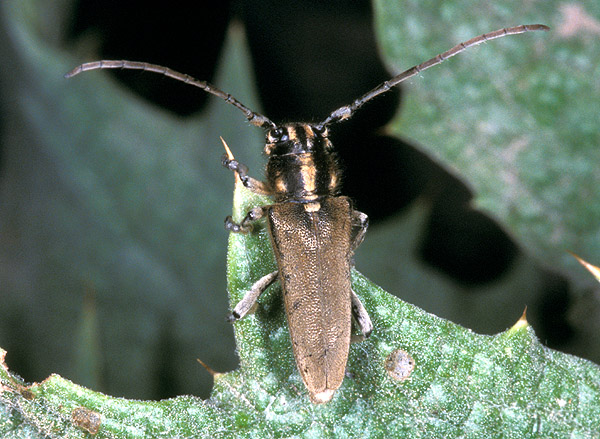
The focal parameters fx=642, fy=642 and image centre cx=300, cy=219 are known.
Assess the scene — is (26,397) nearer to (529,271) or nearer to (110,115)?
(110,115)

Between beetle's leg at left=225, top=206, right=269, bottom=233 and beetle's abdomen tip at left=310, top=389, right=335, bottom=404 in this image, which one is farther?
beetle's leg at left=225, top=206, right=269, bottom=233

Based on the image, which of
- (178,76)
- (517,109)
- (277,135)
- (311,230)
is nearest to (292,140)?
(277,135)

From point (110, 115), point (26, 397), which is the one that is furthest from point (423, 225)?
point (26, 397)

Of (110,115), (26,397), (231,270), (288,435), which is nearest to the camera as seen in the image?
(26,397)

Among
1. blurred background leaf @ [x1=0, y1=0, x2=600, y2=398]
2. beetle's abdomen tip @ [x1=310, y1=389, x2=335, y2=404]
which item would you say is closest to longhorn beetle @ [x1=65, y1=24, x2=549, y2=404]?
beetle's abdomen tip @ [x1=310, y1=389, x2=335, y2=404]

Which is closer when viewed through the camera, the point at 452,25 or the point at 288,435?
the point at 288,435

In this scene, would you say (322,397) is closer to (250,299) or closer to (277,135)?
(250,299)

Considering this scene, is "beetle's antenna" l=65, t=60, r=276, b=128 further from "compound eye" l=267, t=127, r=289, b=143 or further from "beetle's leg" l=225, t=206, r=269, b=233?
"beetle's leg" l=225, t=206, r=269, b=233

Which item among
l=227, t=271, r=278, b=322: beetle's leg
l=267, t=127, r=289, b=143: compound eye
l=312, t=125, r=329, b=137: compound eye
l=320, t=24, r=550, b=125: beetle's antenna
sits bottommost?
l=227, t=271, r=278, b=322: beetle's leg
